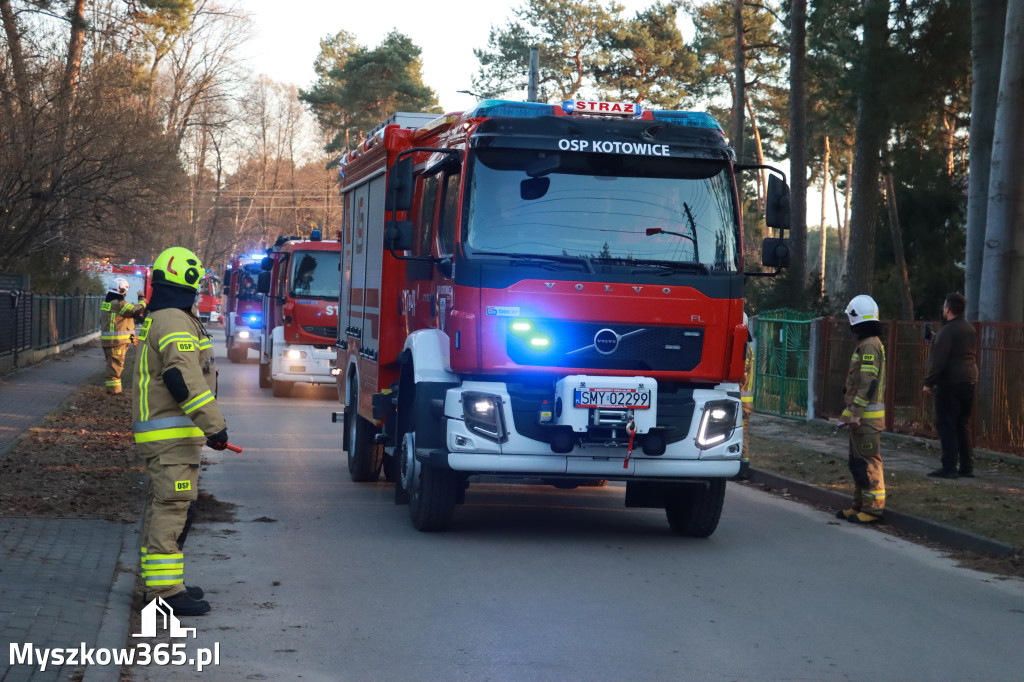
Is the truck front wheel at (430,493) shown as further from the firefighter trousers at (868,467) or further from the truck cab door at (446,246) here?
the firefighter trousers at (868,467)

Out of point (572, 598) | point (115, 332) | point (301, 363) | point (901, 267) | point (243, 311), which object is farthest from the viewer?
point (243, 311)

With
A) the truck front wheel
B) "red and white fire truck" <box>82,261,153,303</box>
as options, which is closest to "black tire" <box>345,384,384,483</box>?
the truck front wheel

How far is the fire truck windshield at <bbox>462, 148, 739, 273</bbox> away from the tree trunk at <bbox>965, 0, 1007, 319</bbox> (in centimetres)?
1024

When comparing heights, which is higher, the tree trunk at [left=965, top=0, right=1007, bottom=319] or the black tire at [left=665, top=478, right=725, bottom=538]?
the tree trunk at [left=965, top=0, right=1007, bottom=319]

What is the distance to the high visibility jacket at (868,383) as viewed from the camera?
10969mm

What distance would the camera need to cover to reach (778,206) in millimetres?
9594

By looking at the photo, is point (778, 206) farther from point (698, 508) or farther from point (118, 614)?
point (118, 614)

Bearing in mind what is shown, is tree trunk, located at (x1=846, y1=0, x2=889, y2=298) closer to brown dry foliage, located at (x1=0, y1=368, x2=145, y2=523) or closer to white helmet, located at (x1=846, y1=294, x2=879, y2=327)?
white helmet, located at (x1=846, y1=294, x2=879, y2=327)

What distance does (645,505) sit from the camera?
34.7 ft

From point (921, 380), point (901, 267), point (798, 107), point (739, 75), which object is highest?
point (739, 75)

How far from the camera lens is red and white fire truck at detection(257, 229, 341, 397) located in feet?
74.0

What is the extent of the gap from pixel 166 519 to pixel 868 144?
2252cm

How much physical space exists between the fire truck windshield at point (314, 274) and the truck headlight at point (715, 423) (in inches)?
542

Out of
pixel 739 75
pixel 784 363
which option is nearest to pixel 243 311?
pixel 784 363
